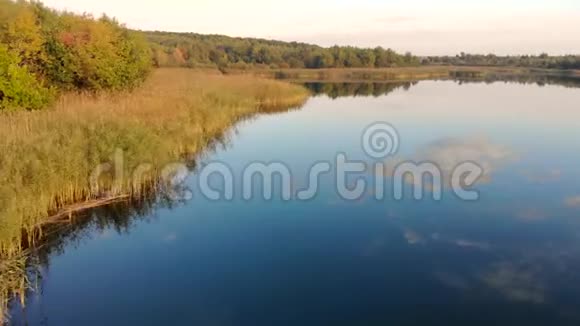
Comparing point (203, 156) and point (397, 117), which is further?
point (397, 117)

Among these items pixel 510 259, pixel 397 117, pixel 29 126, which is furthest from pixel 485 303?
pixel 397 117

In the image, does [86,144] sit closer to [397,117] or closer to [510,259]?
Result: [510,259]

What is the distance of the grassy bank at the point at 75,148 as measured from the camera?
23.0 feet

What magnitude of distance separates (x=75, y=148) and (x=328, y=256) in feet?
16.6

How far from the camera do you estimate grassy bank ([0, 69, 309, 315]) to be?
23.0 feet

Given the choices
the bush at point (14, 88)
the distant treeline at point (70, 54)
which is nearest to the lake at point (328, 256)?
the bush at point (14, 88)

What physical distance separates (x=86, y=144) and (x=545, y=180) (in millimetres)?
9772

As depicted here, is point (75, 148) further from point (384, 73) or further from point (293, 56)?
point (293, 56)

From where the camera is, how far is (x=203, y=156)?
13680 millimetres

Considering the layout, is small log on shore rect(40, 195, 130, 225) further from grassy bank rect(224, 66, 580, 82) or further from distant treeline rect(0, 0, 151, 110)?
grassy bank rect(224, 66, 580, 82)

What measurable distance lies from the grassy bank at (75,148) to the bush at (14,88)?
72cm

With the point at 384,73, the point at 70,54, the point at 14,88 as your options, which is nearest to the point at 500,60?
the point at 384,73

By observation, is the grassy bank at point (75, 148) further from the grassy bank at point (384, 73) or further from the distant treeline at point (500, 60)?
the distant treeline at point (500, 60)

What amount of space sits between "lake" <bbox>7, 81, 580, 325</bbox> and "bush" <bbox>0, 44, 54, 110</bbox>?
4139mm
